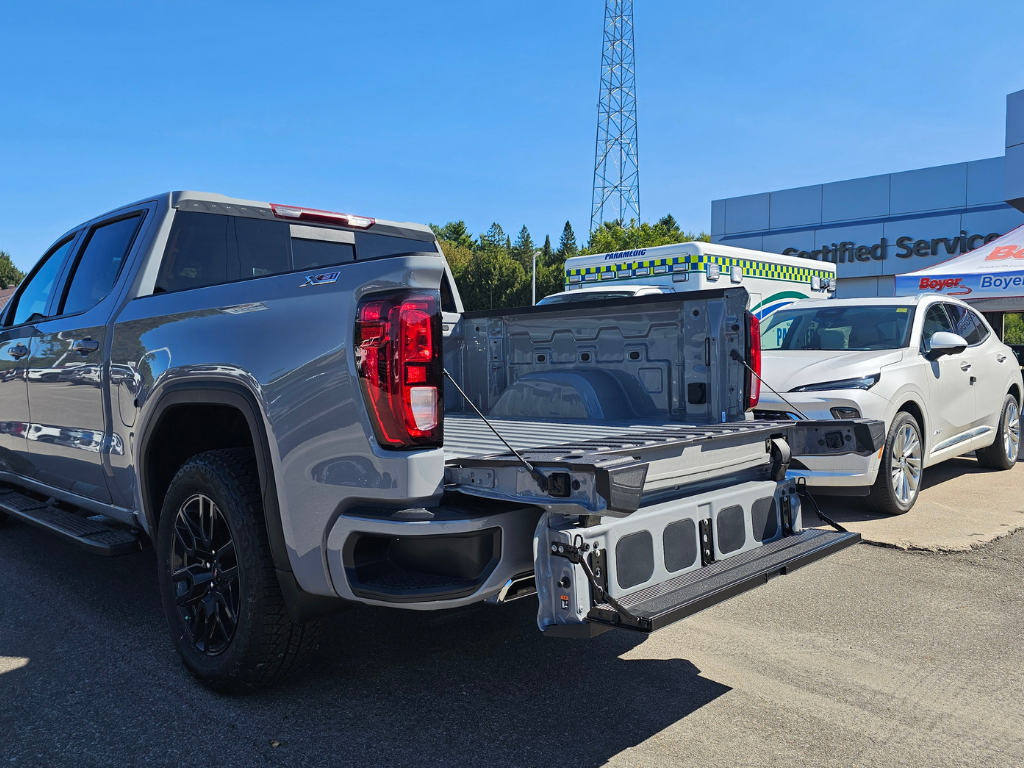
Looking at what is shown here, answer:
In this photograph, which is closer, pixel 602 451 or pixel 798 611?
pixel 602 451

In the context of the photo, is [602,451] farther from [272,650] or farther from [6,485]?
[6,485]

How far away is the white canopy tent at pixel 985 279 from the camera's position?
12.3m

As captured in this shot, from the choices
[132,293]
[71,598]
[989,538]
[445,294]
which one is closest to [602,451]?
[132,293]

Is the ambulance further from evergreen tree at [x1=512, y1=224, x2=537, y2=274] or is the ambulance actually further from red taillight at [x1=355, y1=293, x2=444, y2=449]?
evergreen tree at [x1=512, y1=224, x2=537, y2=274]

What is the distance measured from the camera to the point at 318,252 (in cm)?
431

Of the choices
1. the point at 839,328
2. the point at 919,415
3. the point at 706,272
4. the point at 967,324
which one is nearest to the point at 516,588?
the point at 919,415

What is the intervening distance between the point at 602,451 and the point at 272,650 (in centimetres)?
141

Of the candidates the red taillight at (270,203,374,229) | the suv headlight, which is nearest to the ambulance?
the suv headlight

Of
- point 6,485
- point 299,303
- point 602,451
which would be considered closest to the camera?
point 602,451

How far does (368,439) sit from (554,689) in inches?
52.8

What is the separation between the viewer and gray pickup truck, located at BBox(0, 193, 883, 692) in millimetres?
2434

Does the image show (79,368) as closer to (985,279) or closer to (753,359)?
(753,359)

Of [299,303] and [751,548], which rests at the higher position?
[299,303]

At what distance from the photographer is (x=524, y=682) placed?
3.15m
